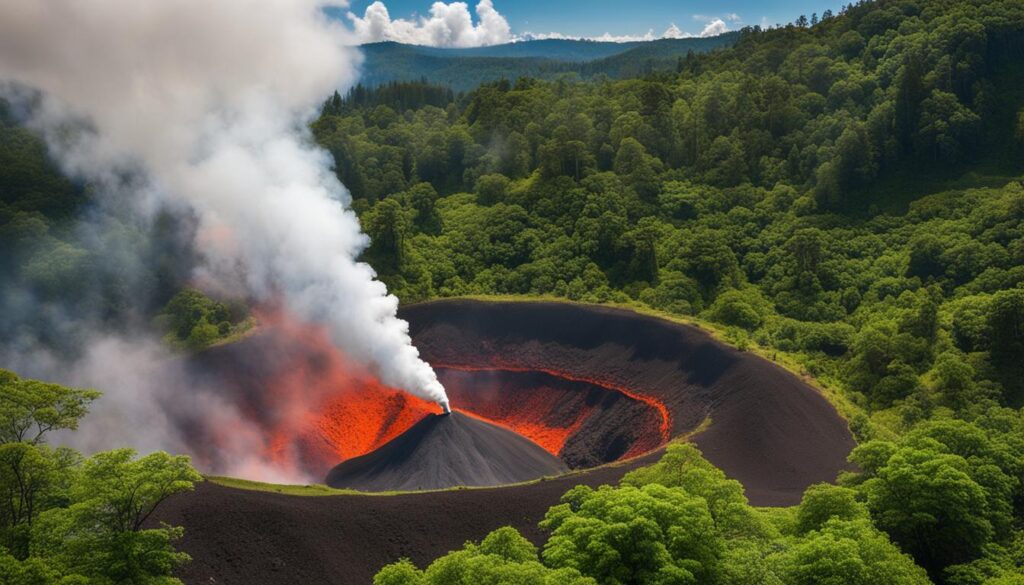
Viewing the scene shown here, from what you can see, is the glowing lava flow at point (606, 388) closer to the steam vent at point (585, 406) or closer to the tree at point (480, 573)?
the steam vent at point (585, 406)

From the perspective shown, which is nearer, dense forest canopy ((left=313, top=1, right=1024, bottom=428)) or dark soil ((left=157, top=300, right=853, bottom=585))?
dark soil ((left=157, top=300, right=853, bottom=585))

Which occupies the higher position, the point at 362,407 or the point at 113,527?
the point at 113,527

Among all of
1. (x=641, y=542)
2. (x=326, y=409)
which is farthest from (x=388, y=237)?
(x=641, y=542)

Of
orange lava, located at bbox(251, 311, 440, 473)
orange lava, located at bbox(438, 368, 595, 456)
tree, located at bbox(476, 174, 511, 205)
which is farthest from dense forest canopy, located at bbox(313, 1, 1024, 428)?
orange lava, located at bbox(251, 311, 440, 473)

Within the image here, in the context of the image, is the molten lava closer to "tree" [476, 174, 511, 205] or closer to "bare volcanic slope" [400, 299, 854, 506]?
"bare volcanic slope" [400, 299, 854, 506]

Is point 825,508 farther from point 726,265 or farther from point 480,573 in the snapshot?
point 726,265

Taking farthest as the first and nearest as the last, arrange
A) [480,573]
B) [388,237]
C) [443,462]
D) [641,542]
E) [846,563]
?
[388,237]
[443,462]
[641,542]
[846,563]
[480,573]

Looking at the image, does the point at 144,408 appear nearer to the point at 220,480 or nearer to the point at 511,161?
the point at 220,480
